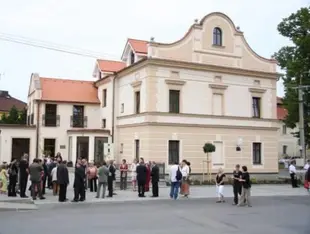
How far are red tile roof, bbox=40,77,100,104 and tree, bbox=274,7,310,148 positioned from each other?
17237 mm

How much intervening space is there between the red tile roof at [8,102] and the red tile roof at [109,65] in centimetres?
5337

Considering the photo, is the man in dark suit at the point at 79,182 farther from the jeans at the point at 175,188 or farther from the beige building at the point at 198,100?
the beige building at the point at 198,100

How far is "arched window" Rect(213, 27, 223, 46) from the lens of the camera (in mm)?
35156

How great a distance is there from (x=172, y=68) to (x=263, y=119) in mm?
9524

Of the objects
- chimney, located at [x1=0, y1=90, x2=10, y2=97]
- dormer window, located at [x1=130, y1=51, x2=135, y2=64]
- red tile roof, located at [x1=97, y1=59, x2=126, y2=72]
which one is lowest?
dormer window, located at [x1=130, y1=51, x2=135, y2=64]

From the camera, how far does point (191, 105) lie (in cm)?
3359

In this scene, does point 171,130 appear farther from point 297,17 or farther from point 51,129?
point 297,17

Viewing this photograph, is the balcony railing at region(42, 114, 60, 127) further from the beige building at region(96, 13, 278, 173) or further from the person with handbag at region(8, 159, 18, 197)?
the person with handbag at region(8, 159, 18, 197)

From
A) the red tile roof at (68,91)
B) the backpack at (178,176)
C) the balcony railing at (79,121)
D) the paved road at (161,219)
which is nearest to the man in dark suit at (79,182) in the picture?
the paved road at (161,219)

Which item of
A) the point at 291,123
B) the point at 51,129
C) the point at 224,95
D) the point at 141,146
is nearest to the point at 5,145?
the point at 51,129

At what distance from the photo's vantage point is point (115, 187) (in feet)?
83.8

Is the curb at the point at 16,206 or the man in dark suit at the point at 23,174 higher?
the man in dark suit at the point at 23,174

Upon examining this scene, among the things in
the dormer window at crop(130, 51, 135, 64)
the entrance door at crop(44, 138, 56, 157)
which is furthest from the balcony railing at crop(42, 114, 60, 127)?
the dormer window at crop(130, 51, 135, 64)

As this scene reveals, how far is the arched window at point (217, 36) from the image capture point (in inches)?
1384
